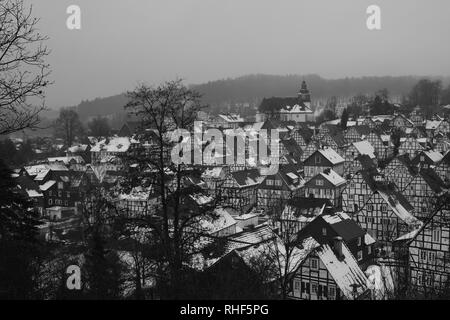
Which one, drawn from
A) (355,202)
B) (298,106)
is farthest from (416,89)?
(355,202)

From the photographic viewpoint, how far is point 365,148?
49844 mm

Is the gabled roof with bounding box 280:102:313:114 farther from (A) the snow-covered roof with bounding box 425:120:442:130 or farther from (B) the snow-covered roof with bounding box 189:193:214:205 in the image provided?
(B) the snow-covered roof with bounding box 189:193:214:205

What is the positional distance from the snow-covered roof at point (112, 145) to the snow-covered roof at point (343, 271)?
47.7 m

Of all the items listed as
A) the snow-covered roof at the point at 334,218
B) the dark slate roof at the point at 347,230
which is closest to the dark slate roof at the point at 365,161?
the snow-covered roof at the point at 334,218

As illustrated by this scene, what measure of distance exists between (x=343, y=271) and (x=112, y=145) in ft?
167

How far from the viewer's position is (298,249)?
20.2m

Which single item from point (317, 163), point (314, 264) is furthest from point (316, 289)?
point (317, 163)

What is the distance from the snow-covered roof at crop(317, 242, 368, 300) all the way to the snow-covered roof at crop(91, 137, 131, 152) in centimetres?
4774

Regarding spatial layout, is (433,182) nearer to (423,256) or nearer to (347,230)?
(347,230)

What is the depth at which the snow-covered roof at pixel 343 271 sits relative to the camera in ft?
60.4

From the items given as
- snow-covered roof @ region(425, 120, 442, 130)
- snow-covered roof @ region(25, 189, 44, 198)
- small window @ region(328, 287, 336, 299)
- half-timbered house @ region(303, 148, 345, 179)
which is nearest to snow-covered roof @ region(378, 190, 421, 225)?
small window @ region(328, 287, 336, 299)

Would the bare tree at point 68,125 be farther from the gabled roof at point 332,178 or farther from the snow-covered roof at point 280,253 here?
the snow-covered roof at point 280,253

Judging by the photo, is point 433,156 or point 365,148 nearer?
point 433,156
